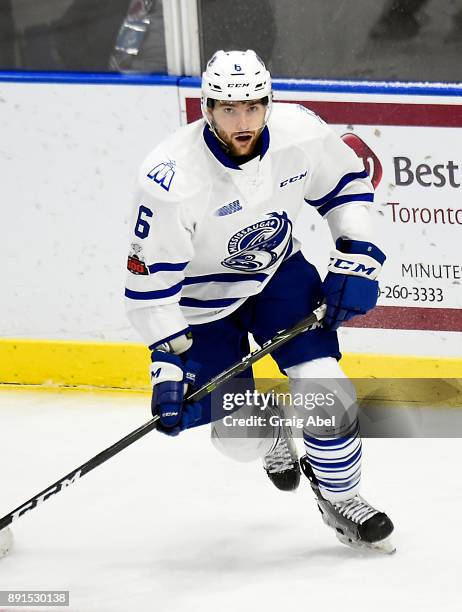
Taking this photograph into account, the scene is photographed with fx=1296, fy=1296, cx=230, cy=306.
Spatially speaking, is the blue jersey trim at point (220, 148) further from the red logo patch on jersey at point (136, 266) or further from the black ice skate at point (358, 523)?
the black ice skate at point (358, 523)

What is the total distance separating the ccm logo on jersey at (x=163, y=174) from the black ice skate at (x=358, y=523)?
0.89 m

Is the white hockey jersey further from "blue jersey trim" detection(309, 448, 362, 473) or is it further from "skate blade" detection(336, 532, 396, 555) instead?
"skate blade" detection(336, 532, 396, 555)

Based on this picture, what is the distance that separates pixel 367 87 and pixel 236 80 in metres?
1.16

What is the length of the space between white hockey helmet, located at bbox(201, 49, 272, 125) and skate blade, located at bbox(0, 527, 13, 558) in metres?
1.23

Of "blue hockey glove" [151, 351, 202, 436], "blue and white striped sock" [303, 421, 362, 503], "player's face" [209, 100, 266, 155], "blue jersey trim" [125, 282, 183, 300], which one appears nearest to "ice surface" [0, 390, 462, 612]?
"blue and white striped sock" [303, 421, 362, 503]

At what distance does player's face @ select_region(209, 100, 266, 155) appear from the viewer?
294cm

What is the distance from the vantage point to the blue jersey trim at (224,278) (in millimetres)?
3264

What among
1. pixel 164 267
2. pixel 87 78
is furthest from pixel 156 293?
pixel 87 78

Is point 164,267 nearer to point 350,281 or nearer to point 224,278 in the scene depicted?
point 224,278

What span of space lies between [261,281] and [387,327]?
1010 mm

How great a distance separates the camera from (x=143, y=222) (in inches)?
119

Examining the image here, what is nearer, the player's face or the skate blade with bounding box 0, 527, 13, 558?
the player's face

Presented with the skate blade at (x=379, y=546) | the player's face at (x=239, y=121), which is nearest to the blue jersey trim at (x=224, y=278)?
the player's face at (x=239, y=121)

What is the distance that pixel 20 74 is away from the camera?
14.1 feet
